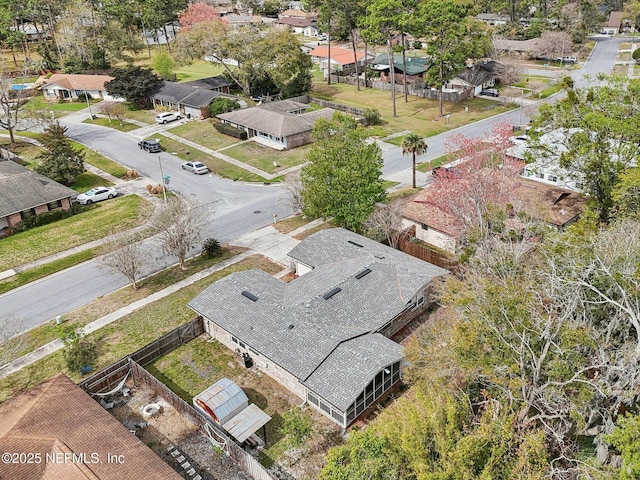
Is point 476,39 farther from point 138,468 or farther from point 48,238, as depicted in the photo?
point 138,468

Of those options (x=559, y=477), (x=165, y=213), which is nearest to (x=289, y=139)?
(x=165, y=213)

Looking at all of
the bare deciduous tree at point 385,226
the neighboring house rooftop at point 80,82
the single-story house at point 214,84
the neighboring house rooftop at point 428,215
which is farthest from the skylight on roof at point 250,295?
the neighboring house rooftop at point 80,82

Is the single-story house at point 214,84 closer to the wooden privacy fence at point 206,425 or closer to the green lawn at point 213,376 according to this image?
the green lawn at point 213,376

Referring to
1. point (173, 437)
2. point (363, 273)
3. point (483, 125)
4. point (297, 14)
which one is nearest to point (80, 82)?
point (483, 125)

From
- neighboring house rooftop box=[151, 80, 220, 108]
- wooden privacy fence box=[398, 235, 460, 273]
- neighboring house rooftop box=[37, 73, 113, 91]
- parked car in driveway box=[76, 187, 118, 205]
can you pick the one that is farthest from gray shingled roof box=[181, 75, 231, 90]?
wooden privacy fence box=[398, 235, 460, 273]

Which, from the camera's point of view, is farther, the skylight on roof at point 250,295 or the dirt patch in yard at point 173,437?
the skylight on roof at point 250,295

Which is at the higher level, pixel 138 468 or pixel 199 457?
pixel 138 468

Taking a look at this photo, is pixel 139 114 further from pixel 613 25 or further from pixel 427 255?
pixel 613 25
